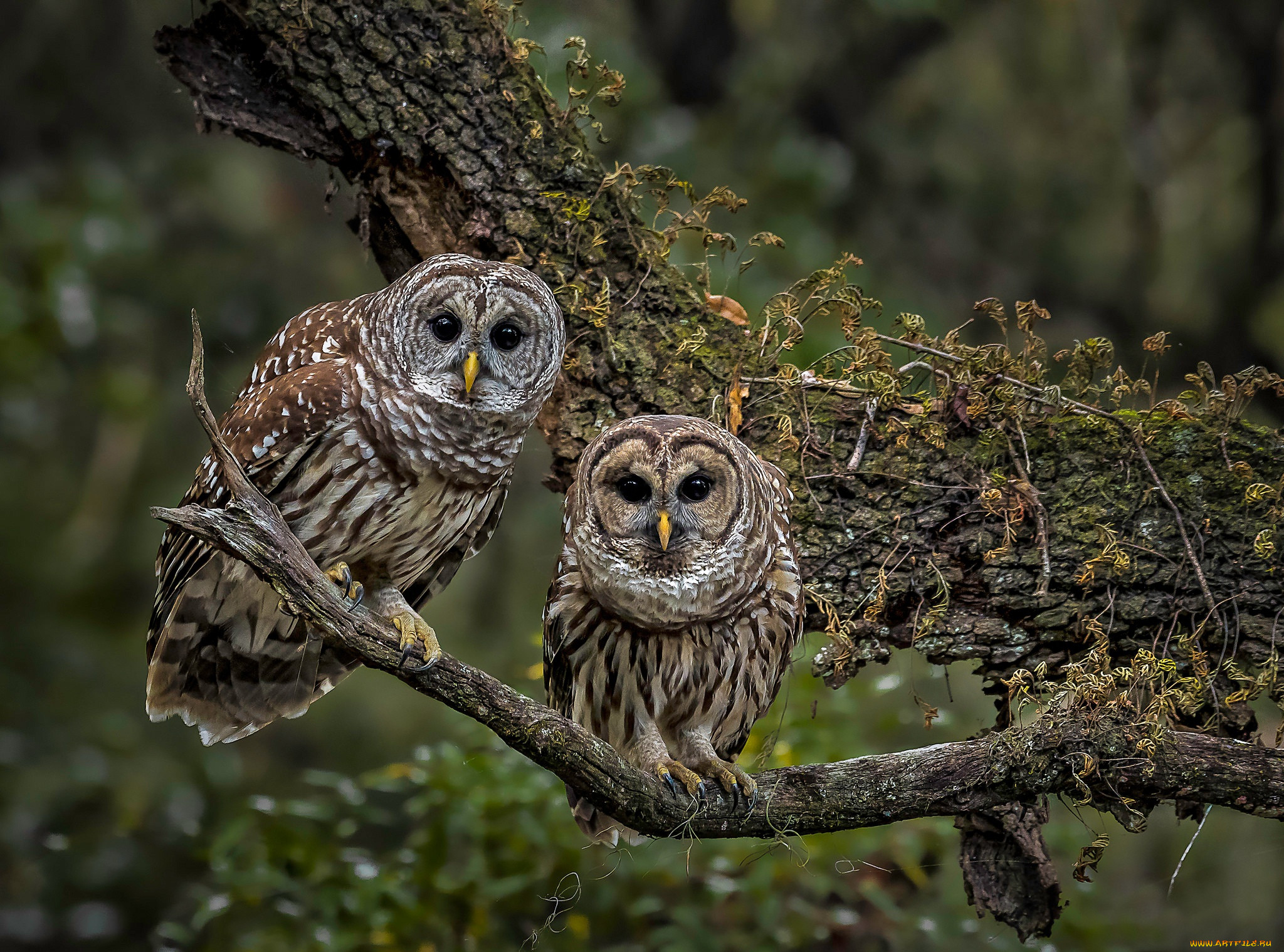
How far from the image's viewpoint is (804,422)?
7.92 ft

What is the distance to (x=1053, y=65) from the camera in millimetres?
4254

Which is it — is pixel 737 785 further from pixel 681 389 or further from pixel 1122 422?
pixel 1122 422

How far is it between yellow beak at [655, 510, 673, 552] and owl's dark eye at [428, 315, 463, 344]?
523 millimetres

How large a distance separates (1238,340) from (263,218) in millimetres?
4009

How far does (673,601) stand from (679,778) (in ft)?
1.22

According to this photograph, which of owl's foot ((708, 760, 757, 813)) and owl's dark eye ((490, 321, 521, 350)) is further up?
owl's dark eye ((490, 321, 521, 350))

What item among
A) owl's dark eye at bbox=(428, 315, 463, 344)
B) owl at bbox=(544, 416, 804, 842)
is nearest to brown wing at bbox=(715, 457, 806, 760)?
owl at bbox=(544, 416, 804, 842)

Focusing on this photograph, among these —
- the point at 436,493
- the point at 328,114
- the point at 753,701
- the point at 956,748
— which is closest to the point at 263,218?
the point at 328,114

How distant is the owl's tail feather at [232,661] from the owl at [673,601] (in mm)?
517

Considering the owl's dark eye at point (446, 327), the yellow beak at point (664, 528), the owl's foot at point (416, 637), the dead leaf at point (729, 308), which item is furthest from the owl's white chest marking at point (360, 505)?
the dead leaf at point (729, 308)

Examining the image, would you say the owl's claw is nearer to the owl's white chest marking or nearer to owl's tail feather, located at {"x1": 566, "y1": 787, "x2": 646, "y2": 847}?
owl's tail feather, located at {"x1": 566, "y1": 787, "x2": 646, "y2": 847}

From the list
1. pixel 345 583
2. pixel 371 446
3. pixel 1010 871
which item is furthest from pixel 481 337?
pixel 1010 871

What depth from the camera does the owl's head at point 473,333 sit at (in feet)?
6.06

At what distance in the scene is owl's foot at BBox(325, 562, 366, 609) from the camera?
6.11 feet
